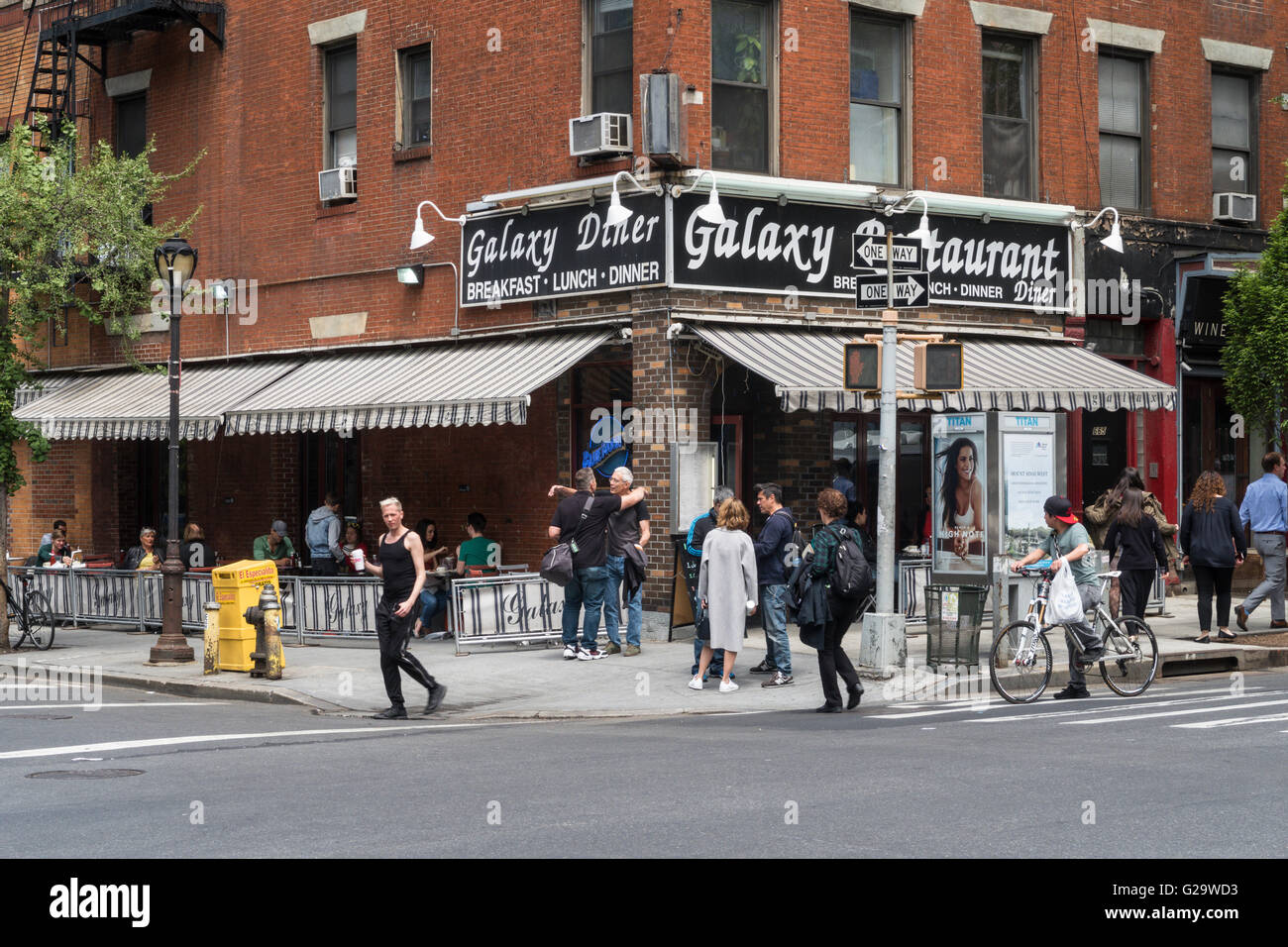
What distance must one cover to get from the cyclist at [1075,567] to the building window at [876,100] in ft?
22.3

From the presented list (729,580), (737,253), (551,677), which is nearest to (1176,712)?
(729,580)

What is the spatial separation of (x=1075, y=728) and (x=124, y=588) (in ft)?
45.9

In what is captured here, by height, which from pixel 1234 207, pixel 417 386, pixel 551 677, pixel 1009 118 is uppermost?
pixel 1009 118

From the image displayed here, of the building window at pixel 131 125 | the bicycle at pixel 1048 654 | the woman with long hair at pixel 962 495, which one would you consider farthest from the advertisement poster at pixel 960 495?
the building window at pixel 131 125

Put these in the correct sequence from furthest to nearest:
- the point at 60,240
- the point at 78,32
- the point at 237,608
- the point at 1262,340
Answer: the point at 78,32
the point at 60,240
the point at 1262,340
the point at 237,608

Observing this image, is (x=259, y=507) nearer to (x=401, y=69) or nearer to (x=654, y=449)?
(x=401, y=69)

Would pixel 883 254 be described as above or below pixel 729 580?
above

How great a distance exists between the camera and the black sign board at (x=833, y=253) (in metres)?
18.3

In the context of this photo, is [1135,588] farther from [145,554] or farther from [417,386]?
[145,554]

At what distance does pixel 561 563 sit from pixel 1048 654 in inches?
203

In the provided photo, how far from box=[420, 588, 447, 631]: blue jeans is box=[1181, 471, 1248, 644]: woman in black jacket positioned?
8761 millimetres

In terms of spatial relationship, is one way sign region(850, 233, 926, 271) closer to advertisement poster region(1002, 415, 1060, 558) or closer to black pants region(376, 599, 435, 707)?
advertisement poster region(1002, 415, 1060, 558)

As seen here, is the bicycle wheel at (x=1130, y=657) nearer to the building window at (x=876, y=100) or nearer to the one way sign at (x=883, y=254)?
the one way sign at (x=883, y=254)

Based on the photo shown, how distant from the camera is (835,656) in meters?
13.2
